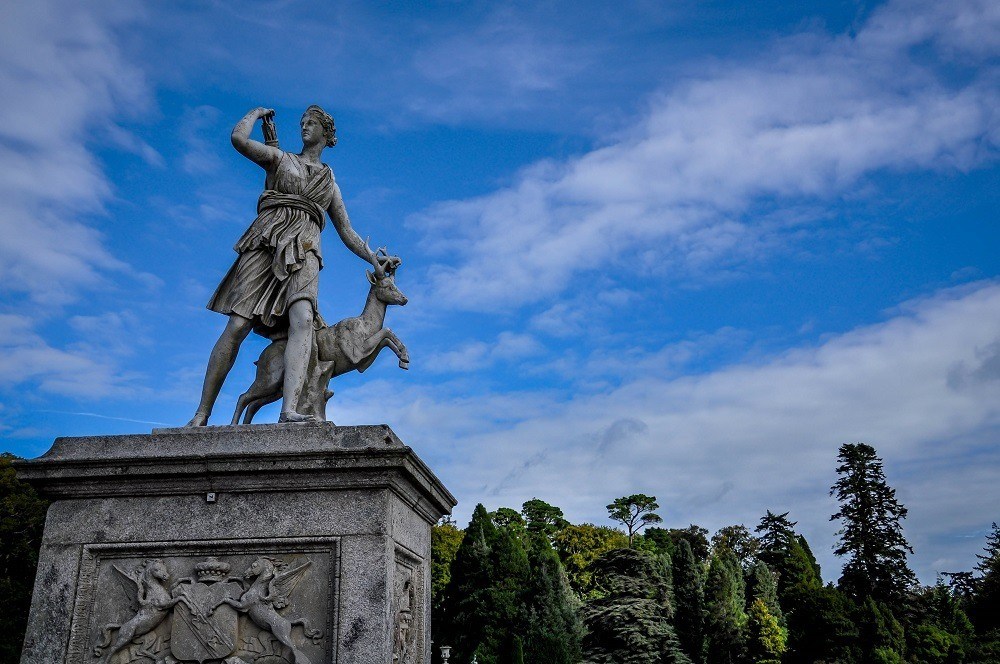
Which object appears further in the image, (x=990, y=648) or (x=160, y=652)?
(x=990, y=648)

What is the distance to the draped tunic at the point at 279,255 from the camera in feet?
23.1

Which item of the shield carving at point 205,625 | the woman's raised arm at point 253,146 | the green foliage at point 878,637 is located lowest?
the shield carving at point 205,625

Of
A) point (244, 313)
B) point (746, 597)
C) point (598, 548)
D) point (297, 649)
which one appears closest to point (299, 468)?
point (297, 649)

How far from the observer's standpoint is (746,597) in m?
45.8

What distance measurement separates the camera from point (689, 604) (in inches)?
1537

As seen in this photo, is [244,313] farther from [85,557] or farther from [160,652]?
[160,652]

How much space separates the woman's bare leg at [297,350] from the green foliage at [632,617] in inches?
1316

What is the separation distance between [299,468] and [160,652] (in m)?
1.57

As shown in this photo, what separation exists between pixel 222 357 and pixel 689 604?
36.3 m

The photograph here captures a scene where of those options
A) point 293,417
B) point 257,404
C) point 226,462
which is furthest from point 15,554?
point 226,462

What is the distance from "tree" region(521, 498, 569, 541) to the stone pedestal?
56.3 metres

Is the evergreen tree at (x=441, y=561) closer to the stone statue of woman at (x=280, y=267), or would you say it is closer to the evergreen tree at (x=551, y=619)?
the evergreen tree at (x=551, y=619)

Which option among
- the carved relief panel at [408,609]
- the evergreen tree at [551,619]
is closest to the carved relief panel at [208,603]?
the carved relief panel at [408,609]

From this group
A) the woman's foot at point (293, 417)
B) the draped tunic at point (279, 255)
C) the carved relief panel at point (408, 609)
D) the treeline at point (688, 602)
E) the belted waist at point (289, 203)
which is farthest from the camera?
the treeline at point (688, 602)
